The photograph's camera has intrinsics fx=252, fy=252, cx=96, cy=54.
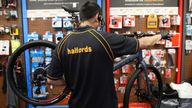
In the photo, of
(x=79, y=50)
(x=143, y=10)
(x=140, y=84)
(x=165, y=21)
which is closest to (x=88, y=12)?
(x=79, y=50)

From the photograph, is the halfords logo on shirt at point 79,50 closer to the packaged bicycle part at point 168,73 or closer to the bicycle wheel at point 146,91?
the bicycle wheel at point 146,91

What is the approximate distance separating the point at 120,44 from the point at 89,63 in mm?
280

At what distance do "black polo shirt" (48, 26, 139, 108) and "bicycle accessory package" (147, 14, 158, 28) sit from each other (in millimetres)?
1781

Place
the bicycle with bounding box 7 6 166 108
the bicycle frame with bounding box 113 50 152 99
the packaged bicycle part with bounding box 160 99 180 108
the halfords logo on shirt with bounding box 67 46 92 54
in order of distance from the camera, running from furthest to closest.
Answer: the packaged bicycle part with bounding box 160 99 180 108, the bicycle frame with bounding box 113 50 152 99, the bicycle with bounding box 7 6 166 108, the halfords logo on shirt with bounding box 67 46 92 54

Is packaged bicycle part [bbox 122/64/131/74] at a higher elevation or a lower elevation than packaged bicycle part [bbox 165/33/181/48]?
lower

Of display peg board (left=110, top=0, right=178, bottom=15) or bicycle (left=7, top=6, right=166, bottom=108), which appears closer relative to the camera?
bicycle (left=7, top=6, right=166, bottom=108)

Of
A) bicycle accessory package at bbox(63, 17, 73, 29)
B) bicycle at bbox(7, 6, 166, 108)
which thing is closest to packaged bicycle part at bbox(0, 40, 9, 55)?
bicycle at bbox(7, 6, 166, 108)

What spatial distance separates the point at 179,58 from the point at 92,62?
231 centimetres

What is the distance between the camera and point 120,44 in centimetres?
193

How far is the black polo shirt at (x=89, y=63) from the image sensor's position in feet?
6.19

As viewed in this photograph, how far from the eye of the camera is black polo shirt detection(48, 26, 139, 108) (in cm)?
189

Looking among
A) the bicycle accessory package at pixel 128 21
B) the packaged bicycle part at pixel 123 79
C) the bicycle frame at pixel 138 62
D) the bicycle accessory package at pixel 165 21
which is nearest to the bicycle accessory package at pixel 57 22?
the bicycle accessory package at pixel 128 21

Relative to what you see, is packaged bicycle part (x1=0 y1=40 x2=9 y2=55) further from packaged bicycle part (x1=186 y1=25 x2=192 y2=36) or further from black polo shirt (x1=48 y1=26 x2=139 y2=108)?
packaged bicycle part (x1=186 y1=25 x2=192 y2=36)

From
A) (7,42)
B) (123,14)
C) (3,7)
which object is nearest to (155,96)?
(123,14)
